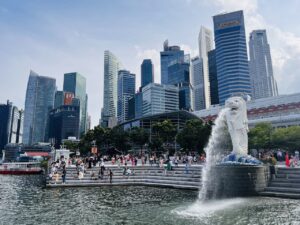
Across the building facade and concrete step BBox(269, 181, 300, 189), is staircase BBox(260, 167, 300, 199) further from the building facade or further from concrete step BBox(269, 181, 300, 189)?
→ the building facade

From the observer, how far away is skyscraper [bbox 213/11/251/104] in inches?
6777

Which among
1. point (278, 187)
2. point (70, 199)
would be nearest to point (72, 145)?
point (70, 199)

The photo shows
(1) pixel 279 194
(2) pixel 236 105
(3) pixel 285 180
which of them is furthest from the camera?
(2) pixel 236 105

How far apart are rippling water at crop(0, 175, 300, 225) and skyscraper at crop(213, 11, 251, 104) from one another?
513 ft

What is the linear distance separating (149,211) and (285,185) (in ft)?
37.2

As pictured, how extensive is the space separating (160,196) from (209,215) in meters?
7.28

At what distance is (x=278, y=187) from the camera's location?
20.8 meters

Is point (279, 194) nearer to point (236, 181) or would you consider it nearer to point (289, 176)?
point (289, 176)

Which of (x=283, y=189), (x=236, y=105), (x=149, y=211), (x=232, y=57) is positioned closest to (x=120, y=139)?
(x=236, y=105)

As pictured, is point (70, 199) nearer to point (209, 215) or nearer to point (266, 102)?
point (209, 215)

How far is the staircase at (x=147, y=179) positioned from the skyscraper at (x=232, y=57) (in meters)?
145

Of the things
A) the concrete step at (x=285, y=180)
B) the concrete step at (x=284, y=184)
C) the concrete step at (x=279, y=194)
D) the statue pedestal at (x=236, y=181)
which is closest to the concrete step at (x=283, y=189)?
the concrete step at (x=279, y=194)

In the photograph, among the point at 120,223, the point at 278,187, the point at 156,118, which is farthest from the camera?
the point at 156,118

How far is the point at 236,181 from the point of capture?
20203 mm
